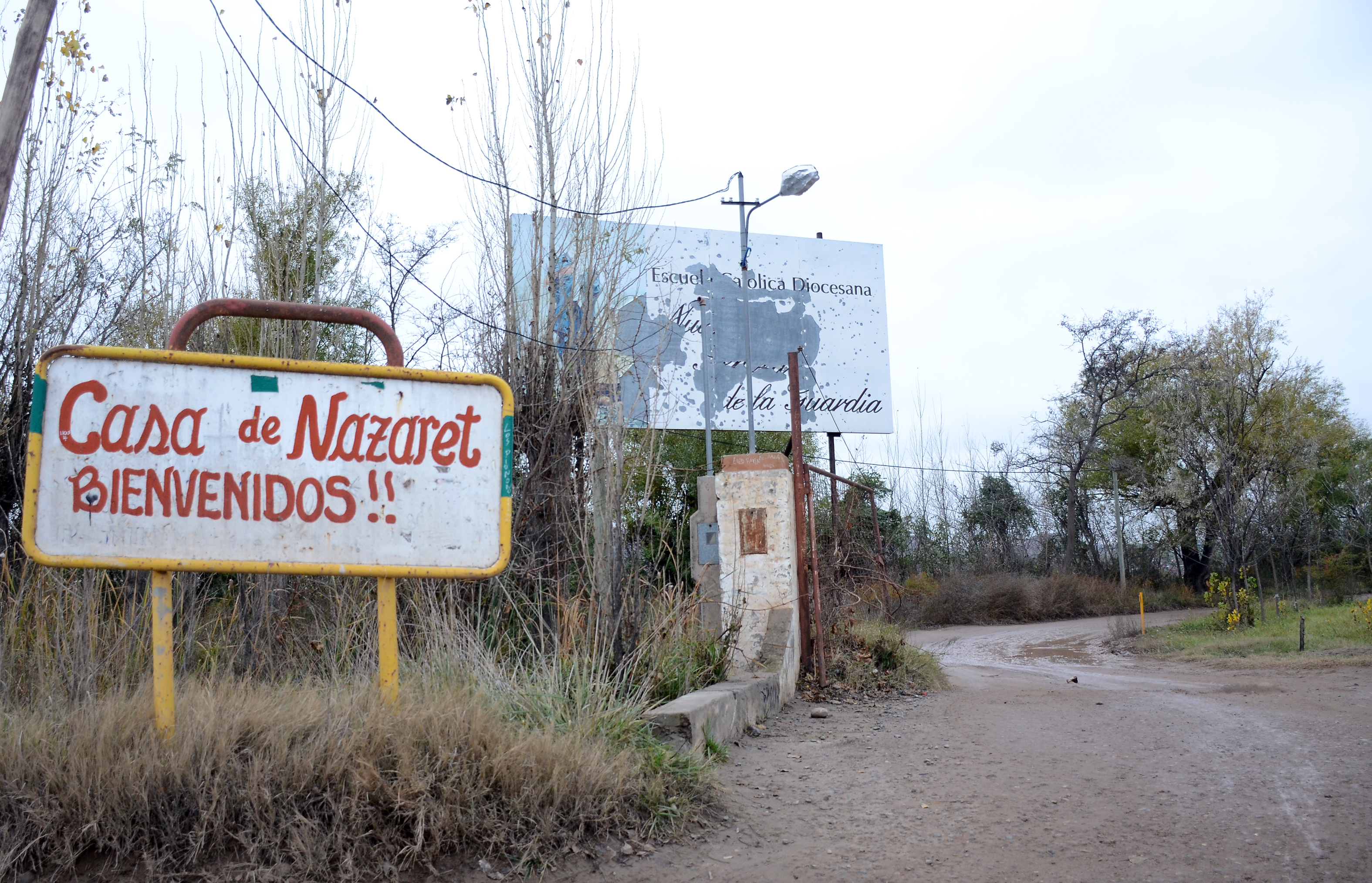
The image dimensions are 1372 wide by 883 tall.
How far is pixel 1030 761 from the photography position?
522cm

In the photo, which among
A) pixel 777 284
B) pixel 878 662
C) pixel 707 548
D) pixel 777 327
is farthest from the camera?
pixel 777 284

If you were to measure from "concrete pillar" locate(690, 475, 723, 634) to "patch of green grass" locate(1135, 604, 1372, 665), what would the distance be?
795cm

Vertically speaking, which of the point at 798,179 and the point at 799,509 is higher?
the point at 798,179

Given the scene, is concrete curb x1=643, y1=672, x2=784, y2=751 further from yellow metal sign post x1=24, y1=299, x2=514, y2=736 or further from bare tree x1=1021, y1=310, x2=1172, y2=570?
bare tree x1=1021, y1=310, x2=1172, y2=570

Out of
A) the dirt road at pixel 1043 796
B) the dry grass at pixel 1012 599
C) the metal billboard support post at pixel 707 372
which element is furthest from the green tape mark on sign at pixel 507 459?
the dry grass at pixel 1012 599

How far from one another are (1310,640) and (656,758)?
43.9ft

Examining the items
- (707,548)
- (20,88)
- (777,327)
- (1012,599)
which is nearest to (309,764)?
(20,88)

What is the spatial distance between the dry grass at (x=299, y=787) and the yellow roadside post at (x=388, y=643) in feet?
0.25

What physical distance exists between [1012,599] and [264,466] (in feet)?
89.4

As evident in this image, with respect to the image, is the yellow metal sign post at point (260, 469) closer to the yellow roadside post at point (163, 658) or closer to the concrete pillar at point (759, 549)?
the yellow roadside post at point (163, 658)

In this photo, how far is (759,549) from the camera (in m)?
7.77

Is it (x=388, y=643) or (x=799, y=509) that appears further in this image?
(x=799, y=509)

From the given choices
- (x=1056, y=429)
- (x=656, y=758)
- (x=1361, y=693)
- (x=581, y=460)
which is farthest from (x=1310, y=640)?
(x=1056, y=429)

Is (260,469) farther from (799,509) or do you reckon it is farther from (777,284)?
(777,284)
